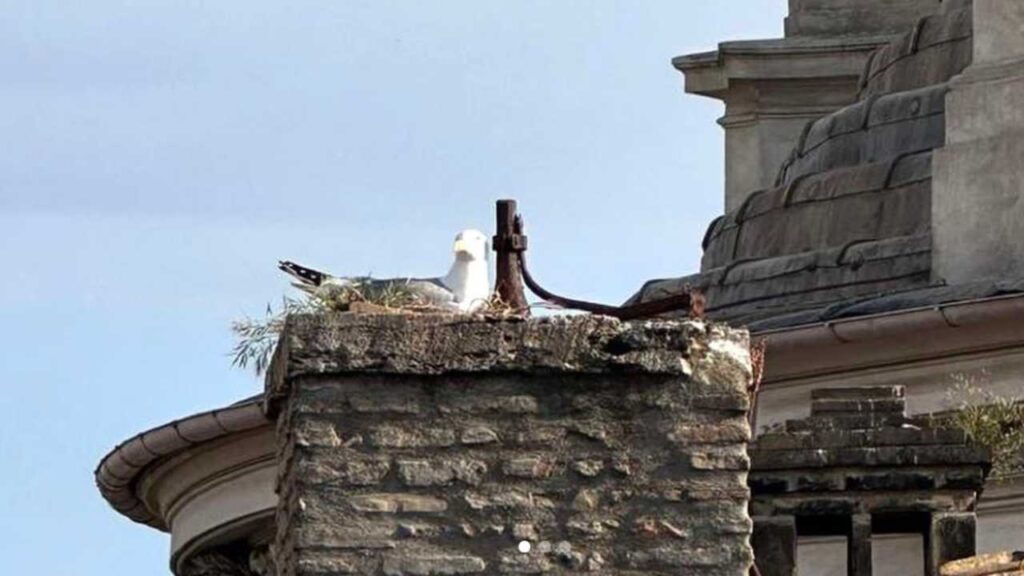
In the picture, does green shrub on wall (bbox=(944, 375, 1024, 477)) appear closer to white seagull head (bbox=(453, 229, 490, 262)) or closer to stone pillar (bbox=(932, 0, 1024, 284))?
white seagull head (bbox=(453, 229, 490, 262))

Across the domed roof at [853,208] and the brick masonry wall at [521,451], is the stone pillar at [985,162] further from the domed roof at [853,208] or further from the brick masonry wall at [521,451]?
the brick masonry wall at [521,451]

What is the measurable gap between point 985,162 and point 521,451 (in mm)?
17508

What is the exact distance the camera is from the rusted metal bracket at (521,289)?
18203mm

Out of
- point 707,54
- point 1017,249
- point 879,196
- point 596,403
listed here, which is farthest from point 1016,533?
point 707,54

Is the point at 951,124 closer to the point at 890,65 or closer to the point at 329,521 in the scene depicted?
the point at 890,65

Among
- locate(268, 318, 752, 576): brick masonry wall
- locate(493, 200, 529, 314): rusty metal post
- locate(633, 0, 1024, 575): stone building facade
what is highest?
locate(633, 0, 1024, 575): stone building facade

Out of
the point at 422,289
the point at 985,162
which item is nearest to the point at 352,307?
the point at 422,289

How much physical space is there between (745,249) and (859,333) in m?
6.38

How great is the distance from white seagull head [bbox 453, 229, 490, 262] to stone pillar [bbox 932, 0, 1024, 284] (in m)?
15.1

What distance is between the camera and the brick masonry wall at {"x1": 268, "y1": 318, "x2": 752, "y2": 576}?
1730 centimetres

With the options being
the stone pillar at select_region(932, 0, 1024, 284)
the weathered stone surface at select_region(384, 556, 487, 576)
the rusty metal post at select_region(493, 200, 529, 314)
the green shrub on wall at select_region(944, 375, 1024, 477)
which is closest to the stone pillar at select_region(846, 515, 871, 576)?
the green shrub on wall at select_region(944, 375, 1024, 477)

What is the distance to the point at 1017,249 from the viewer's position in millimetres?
34000

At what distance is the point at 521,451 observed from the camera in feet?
57.1

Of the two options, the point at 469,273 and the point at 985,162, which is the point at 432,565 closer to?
the point at 469,273
